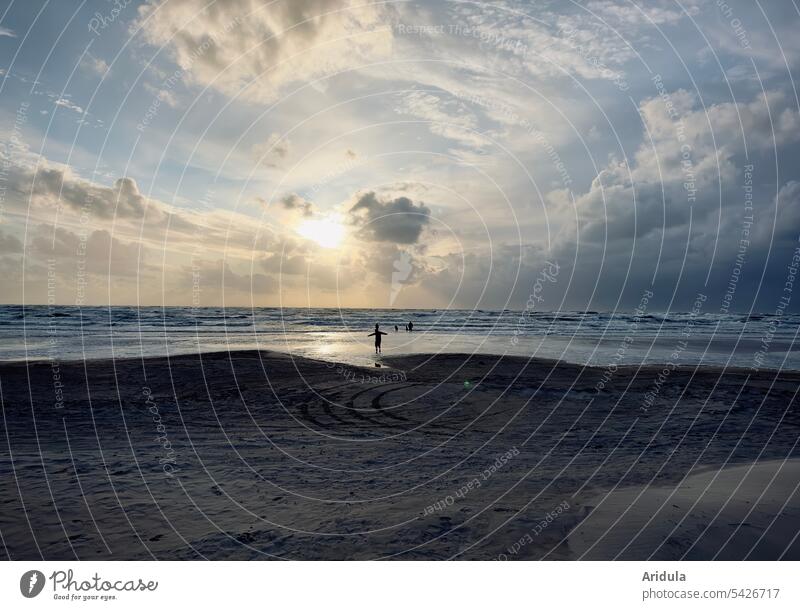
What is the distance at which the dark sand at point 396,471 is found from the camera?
6.84 meters

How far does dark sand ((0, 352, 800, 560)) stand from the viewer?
684 cm

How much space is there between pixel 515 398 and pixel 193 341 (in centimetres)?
3725
